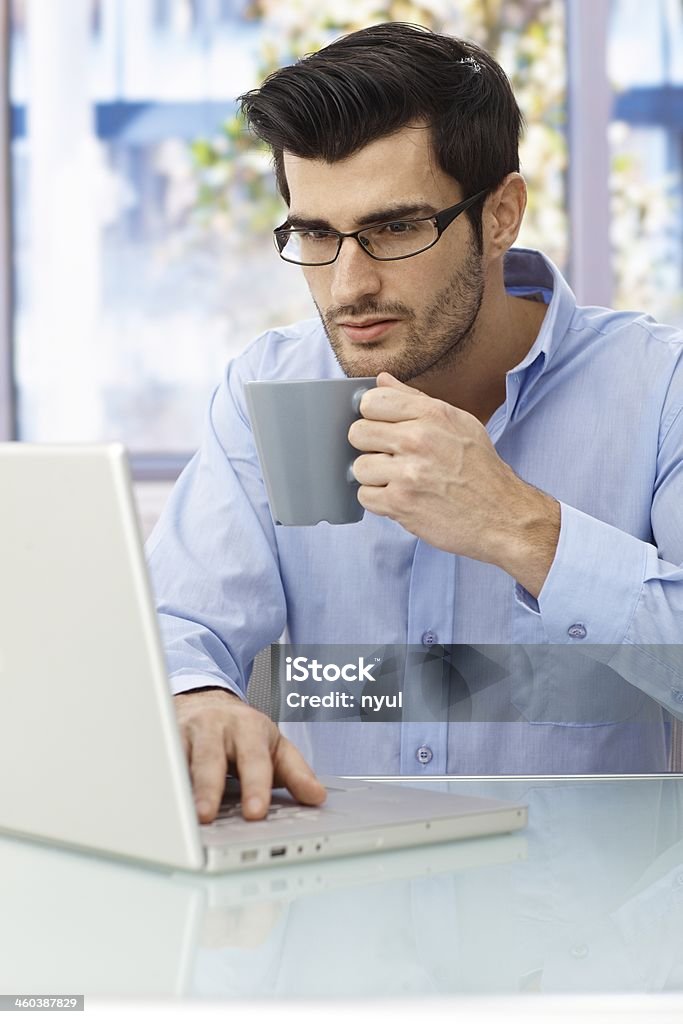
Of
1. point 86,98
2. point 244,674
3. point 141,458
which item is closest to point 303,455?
point 244,674

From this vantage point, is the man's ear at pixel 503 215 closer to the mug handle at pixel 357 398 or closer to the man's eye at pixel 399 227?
the man's eye at pixel 399 227

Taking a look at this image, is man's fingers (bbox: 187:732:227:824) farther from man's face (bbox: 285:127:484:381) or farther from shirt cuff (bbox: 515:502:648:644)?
man's face (bbox: 285:127:484:381)

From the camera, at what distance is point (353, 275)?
131cm

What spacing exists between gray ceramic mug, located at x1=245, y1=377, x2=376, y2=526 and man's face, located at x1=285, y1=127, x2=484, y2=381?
27 cm

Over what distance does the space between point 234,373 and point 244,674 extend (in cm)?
44

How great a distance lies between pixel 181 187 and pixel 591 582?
1.99 m

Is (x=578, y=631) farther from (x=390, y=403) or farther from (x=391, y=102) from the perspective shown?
(x=391, y=102)

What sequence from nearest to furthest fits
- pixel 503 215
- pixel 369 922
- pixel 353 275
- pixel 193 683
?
pixel 369 922, pixel 193 683, pixel 353 275, pixel 503 215

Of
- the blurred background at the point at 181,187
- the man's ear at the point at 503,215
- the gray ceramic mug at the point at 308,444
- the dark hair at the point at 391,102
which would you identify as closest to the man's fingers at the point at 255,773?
the gray ceramic mug at the point at 308,444

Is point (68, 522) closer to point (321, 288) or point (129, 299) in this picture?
point (321, 288)

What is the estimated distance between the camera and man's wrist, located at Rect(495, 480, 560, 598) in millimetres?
1121

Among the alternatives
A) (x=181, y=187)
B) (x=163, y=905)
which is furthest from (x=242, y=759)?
(x=181, y=187)

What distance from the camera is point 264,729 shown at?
86 cm

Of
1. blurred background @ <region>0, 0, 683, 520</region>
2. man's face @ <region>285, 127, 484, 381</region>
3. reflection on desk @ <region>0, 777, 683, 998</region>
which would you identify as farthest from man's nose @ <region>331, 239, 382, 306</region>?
blurred background @ <region>0, 0, 683, 520</region>
